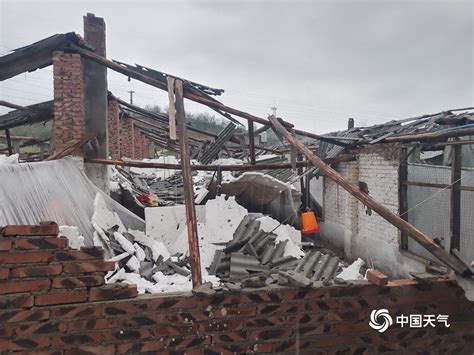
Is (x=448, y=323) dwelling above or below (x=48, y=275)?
below

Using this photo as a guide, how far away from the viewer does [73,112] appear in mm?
5602

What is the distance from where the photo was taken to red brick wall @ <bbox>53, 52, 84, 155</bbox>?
5496 mm

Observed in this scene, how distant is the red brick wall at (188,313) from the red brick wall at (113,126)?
765 cm

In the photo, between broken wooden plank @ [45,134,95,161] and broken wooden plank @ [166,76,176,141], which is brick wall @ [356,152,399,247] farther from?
broken wooden plank @ [45,134,95,161]

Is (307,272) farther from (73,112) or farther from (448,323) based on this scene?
(73,112)

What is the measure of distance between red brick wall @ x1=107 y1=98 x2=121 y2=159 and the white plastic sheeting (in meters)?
4.44

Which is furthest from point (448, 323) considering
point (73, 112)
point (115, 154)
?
point (115, 154)

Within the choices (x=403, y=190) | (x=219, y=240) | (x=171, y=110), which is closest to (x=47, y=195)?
(x=171, y=110)

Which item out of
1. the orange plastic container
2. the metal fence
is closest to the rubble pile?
the orange plastic container

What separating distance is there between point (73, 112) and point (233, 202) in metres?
3.87

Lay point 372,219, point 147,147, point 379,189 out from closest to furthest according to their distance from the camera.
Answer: point 379,189 < point 372,219 < point 147,147

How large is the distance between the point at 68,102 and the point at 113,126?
4181mm

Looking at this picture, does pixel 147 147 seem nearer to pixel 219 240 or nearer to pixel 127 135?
pixel 127 135

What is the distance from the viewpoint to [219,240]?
6.90 meters
